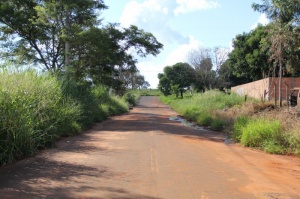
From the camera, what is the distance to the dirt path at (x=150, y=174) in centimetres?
585

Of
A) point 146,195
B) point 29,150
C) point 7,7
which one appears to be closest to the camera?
point 146,195

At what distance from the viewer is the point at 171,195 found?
5719 mm

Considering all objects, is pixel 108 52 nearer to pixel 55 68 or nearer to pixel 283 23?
pixel 55 68

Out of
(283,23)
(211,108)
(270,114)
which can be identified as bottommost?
(270,114)

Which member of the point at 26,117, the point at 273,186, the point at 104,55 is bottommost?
the point at 273,186

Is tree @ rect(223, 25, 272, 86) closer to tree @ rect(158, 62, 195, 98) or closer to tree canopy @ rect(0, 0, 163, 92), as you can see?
tree canopy @ rect(0, 0, 163, 92)

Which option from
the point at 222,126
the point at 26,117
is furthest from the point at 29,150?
the point at 222,126

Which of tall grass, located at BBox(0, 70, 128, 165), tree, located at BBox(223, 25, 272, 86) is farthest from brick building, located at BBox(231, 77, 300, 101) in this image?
tall grass, located at BBox(0, 70, 128, 165)

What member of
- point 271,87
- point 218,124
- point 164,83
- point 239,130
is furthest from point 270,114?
point 164,83

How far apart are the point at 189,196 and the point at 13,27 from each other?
22.0 meters

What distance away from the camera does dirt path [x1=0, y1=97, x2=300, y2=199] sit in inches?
230

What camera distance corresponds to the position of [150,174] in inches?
279

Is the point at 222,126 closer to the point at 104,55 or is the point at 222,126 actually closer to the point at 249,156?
the point at 249,156

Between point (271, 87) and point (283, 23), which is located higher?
point (283, 23)
